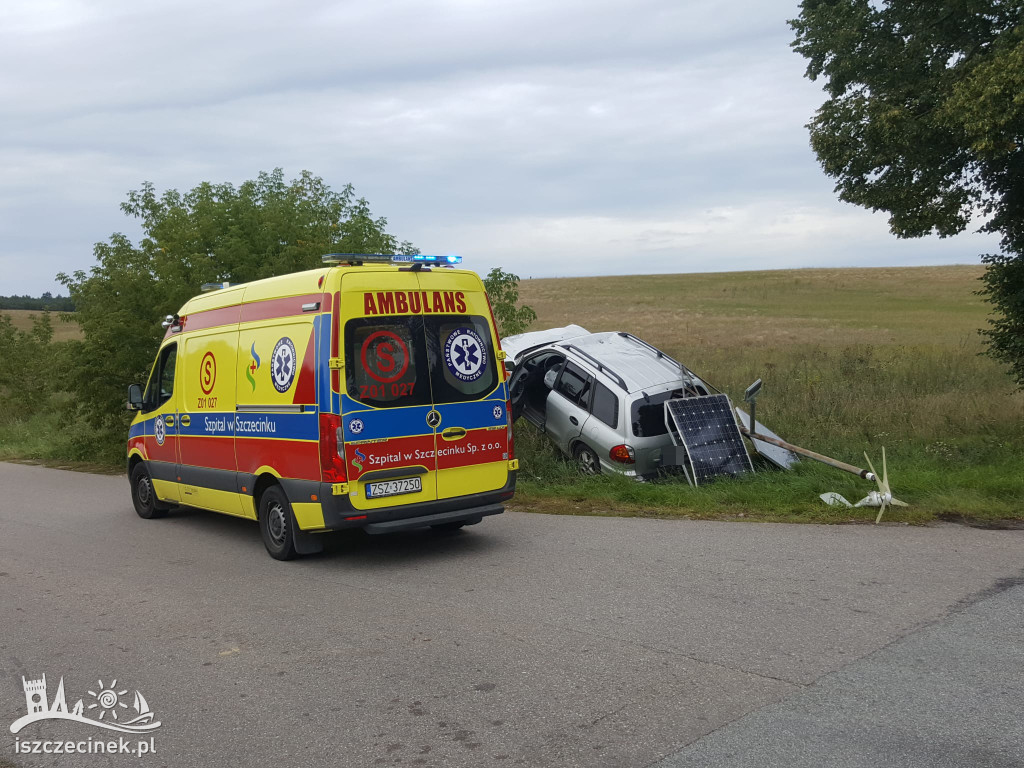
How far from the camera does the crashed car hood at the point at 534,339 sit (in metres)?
13.6

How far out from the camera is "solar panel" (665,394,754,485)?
35.1 feet

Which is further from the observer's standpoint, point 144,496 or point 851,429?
point 851,429

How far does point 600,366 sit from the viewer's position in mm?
11773

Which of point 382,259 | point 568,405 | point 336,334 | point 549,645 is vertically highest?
point 382,259

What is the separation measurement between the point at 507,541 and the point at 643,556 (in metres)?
1.50

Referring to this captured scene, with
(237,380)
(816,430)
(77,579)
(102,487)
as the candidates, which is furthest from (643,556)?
(102,487)

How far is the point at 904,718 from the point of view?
13.5 ft

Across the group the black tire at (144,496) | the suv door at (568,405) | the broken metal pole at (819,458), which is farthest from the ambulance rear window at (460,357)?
the black tire at (144,496)

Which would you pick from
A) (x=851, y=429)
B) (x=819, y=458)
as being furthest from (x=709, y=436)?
(x=851, y=429)

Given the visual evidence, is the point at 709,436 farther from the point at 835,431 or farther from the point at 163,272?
the point at 163,272

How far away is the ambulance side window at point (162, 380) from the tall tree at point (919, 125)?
10.6 m

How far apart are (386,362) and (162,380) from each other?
3.85 m

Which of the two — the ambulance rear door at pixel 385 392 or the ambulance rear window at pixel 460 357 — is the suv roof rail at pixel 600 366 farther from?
the ambulance rear door at pixel 385 392

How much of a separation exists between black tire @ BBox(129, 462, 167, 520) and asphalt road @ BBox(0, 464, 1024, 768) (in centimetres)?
185
